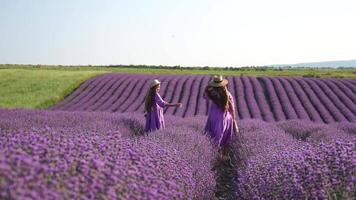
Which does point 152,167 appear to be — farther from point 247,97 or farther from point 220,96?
point 247,97

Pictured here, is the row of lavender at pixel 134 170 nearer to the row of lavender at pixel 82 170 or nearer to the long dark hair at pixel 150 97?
the row of lavender at pixel 82 170

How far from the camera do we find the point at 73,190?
2.45 meters

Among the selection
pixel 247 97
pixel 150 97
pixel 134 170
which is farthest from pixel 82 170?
pixel 247 97

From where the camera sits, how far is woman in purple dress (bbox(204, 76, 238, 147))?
862 centimetres

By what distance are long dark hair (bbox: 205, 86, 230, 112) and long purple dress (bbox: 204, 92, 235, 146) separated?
8 centimetres

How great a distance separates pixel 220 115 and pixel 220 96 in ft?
1.10

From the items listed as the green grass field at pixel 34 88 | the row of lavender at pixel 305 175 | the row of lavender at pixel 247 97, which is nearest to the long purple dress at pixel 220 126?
the row of lavender at pixel 305 175

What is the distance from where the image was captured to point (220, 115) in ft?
28.5

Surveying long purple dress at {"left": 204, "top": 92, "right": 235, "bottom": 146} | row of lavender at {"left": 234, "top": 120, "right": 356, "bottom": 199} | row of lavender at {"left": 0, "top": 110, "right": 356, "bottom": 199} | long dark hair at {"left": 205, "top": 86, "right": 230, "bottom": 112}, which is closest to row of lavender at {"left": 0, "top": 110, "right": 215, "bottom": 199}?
row of lavender at {"left": 0, "top": 110, "right": 356, "bottom": 199}

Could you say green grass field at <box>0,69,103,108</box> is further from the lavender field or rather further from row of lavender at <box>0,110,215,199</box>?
row of lavender at <box>0,110,215,199</box>

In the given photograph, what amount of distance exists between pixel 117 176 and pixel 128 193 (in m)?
0.14

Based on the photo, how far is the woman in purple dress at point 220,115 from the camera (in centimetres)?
862

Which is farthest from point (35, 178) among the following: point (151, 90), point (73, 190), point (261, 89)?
point (261, 89)

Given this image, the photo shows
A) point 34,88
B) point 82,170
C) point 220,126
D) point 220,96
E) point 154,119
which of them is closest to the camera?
point 82,170
